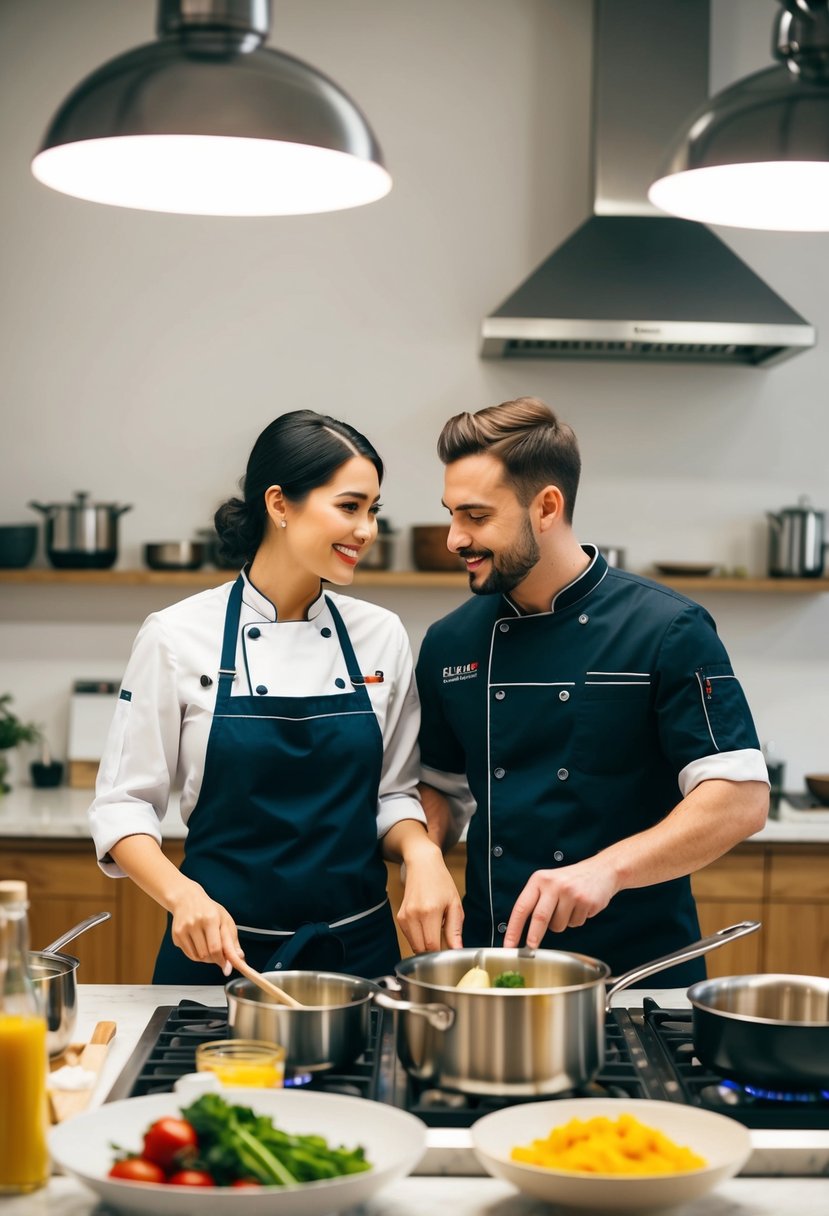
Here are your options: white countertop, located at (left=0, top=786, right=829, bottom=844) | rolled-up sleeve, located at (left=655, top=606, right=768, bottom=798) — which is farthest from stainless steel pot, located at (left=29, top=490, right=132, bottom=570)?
rolled-up sleeve, located at (left=655, top=606, right=768, bottom=798)

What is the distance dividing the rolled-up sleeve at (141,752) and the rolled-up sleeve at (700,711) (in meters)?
0.74


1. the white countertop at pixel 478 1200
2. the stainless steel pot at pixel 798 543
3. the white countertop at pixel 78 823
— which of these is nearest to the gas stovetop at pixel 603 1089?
the white countertop at pixel 478 1200

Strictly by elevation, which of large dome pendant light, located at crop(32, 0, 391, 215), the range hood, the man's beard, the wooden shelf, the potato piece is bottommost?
the potato piece

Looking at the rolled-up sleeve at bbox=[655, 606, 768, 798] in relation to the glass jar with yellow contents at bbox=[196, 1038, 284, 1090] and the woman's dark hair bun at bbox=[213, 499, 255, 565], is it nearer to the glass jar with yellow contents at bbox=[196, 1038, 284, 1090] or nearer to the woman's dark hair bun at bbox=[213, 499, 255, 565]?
the woman's dark hair bun at bbox=[213, 499, 255, 565]

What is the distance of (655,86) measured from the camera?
12.1 feet

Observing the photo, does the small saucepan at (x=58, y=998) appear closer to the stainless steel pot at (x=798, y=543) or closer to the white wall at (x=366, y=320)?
the white wall at (x=366, y=320)

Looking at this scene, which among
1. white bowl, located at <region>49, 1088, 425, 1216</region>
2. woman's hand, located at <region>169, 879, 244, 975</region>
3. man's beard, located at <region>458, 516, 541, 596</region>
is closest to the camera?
white bowl, located at <region>49, 1088, 425, 1216</region>

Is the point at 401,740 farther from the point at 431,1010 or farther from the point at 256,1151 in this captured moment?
the point at 256,1151

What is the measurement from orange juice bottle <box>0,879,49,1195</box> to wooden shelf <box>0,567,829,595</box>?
8.59 ft

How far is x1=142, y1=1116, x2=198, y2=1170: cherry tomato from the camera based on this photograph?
1.09 m

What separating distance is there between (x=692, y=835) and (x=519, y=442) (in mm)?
647

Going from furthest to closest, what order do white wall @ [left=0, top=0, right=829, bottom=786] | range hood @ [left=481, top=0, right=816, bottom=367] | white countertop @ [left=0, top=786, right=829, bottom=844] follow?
1. white wall @ [left=0, top=0, right=829, bottom=786]
2. range hood @ [left=481, top=0, right=816, bottom=367]
3. white countertop @ [left=0, top=786, right=829, bottom=844]

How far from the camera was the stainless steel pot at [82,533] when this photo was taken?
3.78 metres

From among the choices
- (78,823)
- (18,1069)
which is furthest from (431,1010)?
(78,823)
